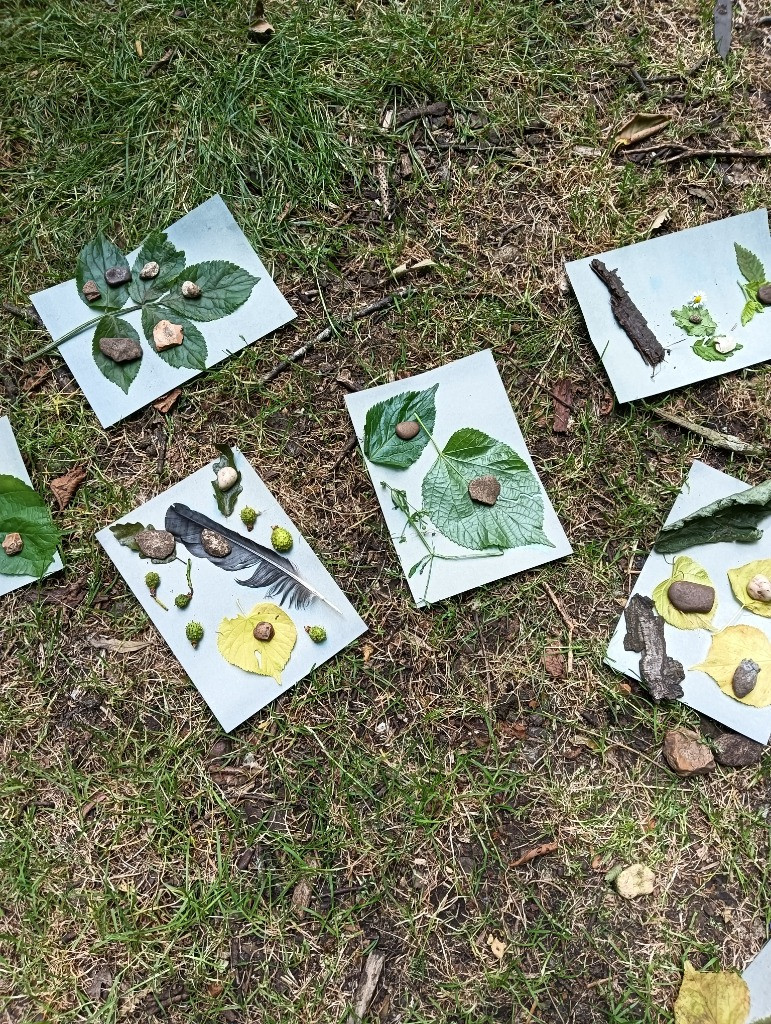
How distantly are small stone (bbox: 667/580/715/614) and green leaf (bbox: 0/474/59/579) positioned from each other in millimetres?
1461

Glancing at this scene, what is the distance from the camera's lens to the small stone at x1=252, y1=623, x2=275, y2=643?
1.47 meters

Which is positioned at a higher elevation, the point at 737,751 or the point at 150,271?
the point at 150,271

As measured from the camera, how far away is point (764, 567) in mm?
1496

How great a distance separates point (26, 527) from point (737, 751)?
1741mm

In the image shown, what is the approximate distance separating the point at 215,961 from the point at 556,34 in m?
2.34

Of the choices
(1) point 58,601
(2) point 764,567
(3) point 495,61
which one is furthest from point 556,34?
(1) point 58,601

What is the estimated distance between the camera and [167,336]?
155 cm

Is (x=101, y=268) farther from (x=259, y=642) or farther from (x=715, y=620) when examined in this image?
(x=715, y=620)

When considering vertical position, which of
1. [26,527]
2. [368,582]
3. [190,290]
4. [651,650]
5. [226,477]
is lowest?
[651,650]

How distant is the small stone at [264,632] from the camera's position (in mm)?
1474

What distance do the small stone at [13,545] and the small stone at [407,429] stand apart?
0.94 meters

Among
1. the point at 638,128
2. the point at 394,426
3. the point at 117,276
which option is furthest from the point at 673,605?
the point at 117,276

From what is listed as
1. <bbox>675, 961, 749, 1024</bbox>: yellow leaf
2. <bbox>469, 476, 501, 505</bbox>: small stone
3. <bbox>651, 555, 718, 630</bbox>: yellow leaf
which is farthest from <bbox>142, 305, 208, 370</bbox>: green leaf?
<bbox>675, 961, 749, 1024</bbox>: yellow leaf

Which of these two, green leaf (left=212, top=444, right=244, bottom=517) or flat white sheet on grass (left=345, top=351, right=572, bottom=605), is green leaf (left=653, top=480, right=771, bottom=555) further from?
green leaf (left=212, top=444, right=244, bottom=517)
